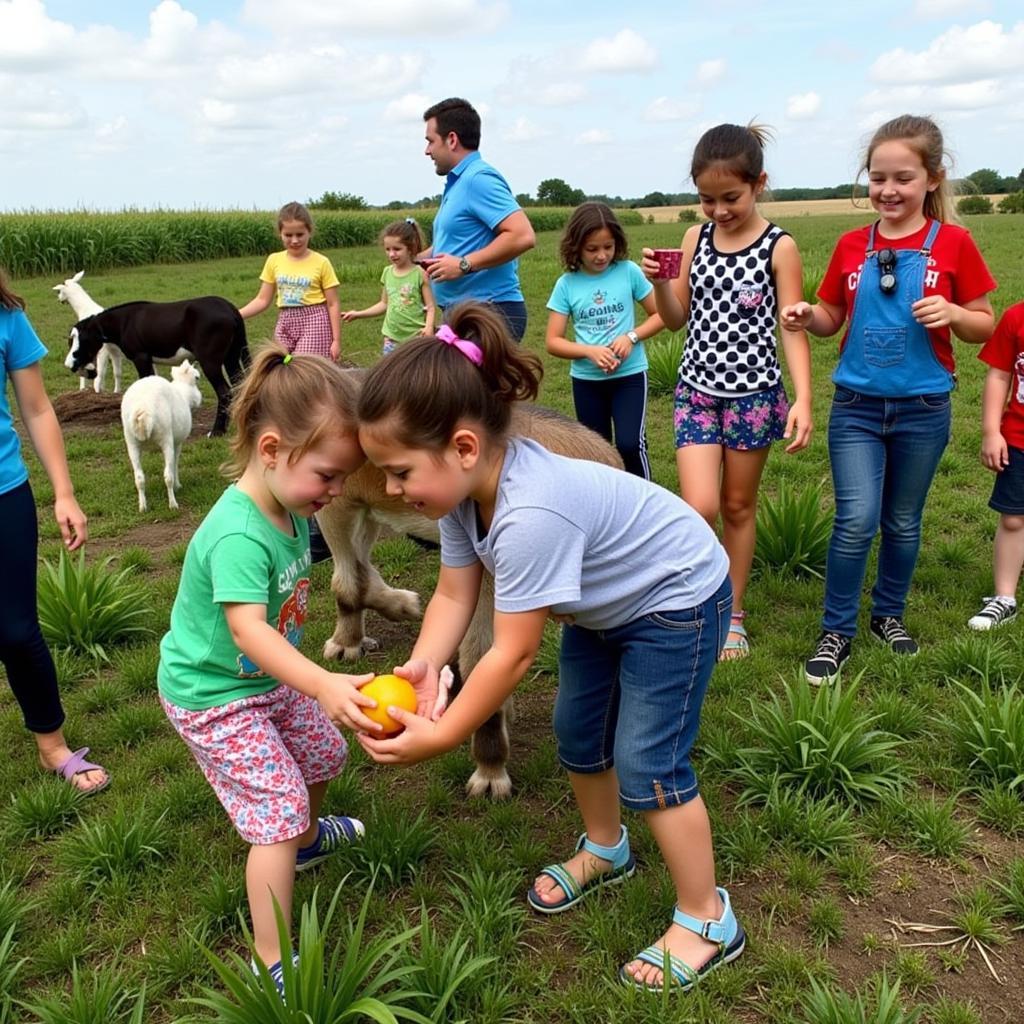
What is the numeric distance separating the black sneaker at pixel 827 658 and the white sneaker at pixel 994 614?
0.66 meters

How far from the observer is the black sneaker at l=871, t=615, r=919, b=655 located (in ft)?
13.5

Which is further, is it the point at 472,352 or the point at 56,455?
the point at 56,455

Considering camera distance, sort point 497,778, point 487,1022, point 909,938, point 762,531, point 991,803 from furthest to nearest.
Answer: point 762,531
point 497,778
point 991,803
point 909,938
point 487,1022

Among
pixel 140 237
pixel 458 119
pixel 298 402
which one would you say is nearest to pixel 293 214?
pixel 458 119

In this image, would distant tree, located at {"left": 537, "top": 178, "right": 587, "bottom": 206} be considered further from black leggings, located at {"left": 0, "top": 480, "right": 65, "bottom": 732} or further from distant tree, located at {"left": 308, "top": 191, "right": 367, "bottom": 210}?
black leggings, located at {"left": 0, "top": 480, "right": 65, "bottom": 732}

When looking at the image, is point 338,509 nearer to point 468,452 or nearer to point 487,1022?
point 468,452

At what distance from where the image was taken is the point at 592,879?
2.79 metres

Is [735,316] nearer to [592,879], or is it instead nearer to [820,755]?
[820,755]

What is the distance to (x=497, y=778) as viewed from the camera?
3314 millimetres

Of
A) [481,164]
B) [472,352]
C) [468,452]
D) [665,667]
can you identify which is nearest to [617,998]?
[665,667]

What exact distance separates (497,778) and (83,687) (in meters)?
2.09

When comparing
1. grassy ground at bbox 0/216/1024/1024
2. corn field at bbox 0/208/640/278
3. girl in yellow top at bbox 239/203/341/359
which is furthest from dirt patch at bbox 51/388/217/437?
corn field at bbox 0/208/640/278

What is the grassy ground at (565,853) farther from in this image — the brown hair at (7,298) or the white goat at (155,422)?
the white goat at (155,422)

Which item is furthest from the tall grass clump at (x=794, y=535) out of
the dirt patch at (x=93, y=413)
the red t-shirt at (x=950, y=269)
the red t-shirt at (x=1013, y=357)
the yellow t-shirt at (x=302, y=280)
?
the dirt patch at (x=93, y=413)
